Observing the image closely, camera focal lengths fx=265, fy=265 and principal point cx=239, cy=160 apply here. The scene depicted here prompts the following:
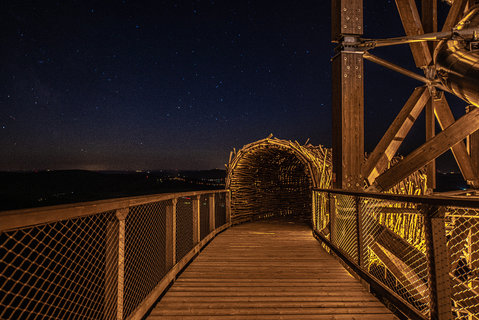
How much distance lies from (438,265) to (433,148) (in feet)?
10.1

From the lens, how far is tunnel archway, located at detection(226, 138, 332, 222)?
24.0ft

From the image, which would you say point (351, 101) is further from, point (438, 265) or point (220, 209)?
point (220, 209)

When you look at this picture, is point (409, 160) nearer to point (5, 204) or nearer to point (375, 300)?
point (375, 300)

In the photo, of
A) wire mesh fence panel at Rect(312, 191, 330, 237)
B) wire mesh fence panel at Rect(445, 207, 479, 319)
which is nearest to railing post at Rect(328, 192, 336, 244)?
wire mesh fence panel at Rect(312, 191, 330, 237)

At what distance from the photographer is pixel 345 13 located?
423 centimetres

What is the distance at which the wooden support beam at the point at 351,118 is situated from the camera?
4.29 meters

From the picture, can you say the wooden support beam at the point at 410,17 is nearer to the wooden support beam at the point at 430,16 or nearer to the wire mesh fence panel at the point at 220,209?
the wooden support beam at the point at 430,16

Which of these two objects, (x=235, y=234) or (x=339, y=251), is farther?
(x=235, y=234)

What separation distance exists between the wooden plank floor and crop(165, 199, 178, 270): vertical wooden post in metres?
0.29

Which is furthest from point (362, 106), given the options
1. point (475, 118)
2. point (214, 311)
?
point (214, 311)

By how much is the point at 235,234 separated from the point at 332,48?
4772mm

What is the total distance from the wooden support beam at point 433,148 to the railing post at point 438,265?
101 inches

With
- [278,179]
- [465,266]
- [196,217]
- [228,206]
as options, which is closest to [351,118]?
[465,266]

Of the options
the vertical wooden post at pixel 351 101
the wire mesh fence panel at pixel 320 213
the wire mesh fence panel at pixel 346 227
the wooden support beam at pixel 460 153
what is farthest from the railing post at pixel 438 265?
the wooden support beam at pixel 460 153
